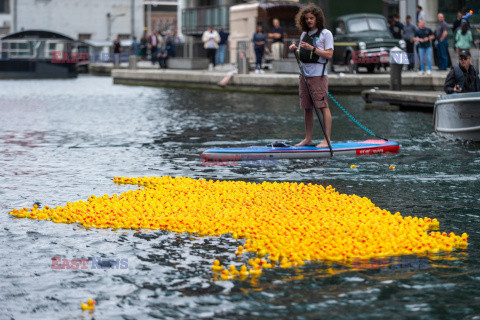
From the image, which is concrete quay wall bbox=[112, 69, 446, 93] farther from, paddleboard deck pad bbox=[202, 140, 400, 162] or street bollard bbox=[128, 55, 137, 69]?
paddleboard deck pad bbox=[202, 140, 400, 162]

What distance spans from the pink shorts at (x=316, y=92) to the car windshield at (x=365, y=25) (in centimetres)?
1898

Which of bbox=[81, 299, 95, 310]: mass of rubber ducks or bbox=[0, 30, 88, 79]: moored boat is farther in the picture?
bbox=[0, 30, 88, 79]: moored boat

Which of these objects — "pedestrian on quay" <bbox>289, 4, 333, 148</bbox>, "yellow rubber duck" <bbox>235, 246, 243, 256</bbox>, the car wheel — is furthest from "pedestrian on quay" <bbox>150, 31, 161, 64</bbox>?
"yellow rubber duck" <bbox>235, 246, 243, 256</bbox>

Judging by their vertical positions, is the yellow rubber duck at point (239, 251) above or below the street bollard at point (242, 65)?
below

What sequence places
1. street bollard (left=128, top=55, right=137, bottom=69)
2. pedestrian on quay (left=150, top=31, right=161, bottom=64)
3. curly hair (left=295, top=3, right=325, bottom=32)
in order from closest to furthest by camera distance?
curly hair (left=295, top=3, right=325, bottom=32) < street bollard (left=128, top=55, right=137, bottom=69) < pedestrian on quay (left=150, top=31, right=161, bottom=64)

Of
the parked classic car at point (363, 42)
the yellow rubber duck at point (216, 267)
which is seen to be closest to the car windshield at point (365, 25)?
the parked classic car at point (363, 42)

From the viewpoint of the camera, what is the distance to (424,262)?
20.8 ft

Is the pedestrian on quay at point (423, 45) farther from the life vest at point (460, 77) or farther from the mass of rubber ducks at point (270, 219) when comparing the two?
the mass of rubber ducks at point (270, 219)

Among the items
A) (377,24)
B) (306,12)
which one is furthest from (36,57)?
(306,12)

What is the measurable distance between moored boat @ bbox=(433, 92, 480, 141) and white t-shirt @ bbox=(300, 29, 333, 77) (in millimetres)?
3437

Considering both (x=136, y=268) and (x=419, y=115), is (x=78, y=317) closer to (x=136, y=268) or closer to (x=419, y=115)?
(x=136, y=268)

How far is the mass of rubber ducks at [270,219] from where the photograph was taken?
6.56 meters

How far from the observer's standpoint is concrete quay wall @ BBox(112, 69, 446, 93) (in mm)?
25281

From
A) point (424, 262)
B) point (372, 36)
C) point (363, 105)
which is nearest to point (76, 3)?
point (372, 36)
